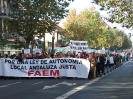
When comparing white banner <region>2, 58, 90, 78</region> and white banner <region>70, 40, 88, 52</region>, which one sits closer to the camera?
white banner <region>2, 58, 90, 78</region>

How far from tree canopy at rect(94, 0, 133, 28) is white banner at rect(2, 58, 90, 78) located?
4337 mm

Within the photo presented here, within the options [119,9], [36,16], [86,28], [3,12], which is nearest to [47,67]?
[119,9]

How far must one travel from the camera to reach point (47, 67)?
71.2ft

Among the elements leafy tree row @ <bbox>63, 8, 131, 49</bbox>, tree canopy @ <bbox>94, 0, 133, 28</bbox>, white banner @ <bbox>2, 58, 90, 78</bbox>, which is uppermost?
leafy tree row @ <bbox>63, 8, 131, 49</bbox>

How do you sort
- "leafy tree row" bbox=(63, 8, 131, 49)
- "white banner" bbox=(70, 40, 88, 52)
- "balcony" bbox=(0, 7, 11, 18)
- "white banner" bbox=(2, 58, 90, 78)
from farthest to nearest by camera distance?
1. "leafy tree row" bbox=(63, 8, 131, 49)
2. "balcony" bbox=(0, 7, 11, 18)
3. "white banner" bbox=(70, 40, 88, 52)
4. "white banner" bbox=(2, 58, 90, 78)

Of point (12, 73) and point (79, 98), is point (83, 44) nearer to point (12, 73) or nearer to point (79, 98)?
point (12, 73)

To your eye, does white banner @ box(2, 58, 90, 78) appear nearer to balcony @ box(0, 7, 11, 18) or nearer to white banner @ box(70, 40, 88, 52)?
white banner @ box(70, 40, 88, 52)

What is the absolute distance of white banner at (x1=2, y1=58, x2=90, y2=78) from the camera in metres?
21.3

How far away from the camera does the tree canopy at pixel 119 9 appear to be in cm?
2302

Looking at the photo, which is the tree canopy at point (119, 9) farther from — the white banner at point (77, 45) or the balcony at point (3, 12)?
the balcony at point (3, 12)

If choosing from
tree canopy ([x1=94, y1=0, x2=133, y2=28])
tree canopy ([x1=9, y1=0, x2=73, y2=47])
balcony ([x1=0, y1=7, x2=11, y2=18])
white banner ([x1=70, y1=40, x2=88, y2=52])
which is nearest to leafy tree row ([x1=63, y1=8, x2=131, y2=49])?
balcony ([x1=0, y1=7, x2=11, y2=18])

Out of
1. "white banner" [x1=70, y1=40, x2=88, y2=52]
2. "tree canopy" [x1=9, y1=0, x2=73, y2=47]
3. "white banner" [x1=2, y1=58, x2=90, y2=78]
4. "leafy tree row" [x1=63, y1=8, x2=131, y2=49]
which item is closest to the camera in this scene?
"white banner" [x1=2, y1=58, x2=90, y2=78]

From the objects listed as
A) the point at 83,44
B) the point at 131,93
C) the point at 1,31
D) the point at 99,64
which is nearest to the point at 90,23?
the point at 1,31

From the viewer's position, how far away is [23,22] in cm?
3512
